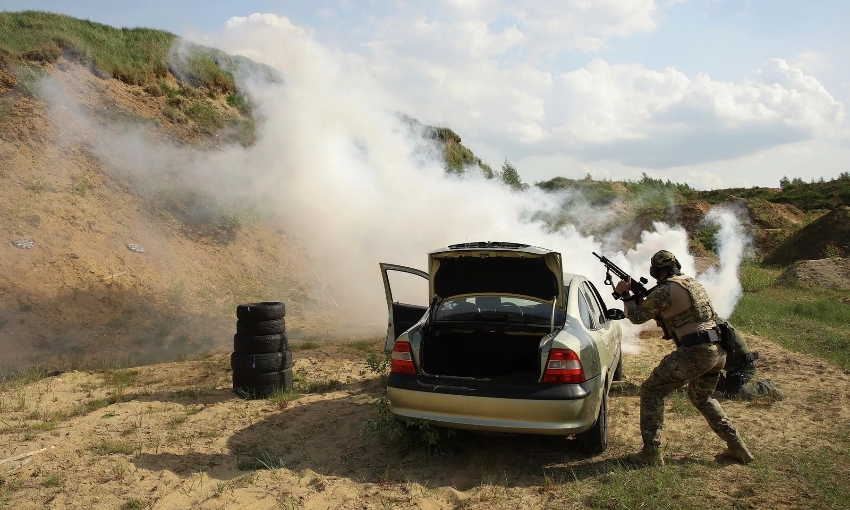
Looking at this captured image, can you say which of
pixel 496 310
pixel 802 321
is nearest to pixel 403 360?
pixel 496 310

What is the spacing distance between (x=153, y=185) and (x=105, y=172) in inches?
50.7

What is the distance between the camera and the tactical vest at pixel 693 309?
458 cm

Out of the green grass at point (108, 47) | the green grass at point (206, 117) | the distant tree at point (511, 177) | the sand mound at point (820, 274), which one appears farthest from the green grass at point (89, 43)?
the sand mound at point (820, 274)

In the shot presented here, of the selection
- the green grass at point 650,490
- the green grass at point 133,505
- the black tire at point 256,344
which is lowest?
the green grass at point 133,505

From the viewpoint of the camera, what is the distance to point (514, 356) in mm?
5367

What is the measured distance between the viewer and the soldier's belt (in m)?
4.49

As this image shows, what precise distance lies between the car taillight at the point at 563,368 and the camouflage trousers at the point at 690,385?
2.47ft

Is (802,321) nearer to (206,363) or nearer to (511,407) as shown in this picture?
(511,407)

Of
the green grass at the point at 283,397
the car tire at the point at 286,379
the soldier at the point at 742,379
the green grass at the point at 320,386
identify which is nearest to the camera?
the soldier at the point at 742,379

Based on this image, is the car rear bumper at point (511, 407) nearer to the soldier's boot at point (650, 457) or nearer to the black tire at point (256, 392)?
the soldier's boot at point (650, 457)

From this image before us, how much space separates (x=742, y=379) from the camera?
6.08 metres

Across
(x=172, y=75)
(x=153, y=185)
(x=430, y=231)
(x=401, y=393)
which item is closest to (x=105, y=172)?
(x=153, y=185)

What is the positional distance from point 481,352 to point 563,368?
1210 millimetres

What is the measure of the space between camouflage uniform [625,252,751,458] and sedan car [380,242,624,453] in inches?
15.9
